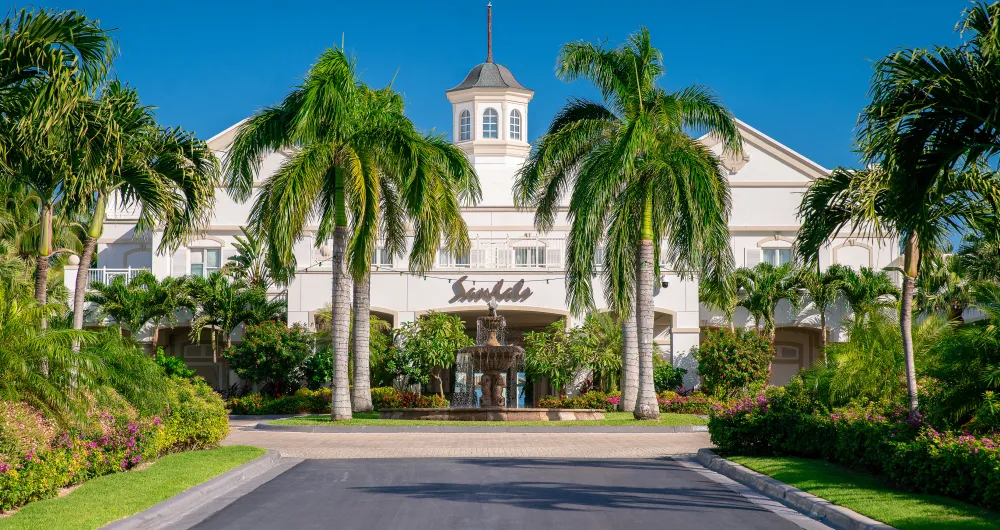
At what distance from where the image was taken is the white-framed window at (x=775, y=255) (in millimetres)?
46500

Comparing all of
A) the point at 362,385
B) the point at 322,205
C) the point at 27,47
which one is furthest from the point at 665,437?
the point at 27,47

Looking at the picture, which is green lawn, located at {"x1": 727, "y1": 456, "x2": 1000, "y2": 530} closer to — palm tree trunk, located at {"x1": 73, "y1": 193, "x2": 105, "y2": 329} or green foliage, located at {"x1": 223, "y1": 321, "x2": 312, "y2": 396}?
palm tree trunk, located at {"x1": 73, "y1": 193, "x2": 105, "y2": 329}

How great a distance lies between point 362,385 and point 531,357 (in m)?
8.77

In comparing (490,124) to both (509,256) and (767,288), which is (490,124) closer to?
(509,256)

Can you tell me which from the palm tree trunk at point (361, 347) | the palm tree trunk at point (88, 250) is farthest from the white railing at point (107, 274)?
the palm tree trunk at point (88, 250)

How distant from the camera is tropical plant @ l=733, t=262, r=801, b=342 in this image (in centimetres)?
4102

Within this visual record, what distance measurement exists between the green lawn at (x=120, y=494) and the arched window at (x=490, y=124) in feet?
117

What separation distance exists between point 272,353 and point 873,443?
25.8 meters

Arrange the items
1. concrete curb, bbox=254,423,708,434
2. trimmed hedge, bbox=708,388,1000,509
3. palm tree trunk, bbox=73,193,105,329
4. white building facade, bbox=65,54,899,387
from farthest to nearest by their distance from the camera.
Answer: white building facade, bbox=65,54,899,387
concrete curb, bbox=254,423,708,434
palm tree trunk, bbox=73,193,105,329
trimmed hedge, bbox=708,388,1000,509

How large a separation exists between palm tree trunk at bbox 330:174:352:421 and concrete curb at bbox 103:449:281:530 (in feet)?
35.7

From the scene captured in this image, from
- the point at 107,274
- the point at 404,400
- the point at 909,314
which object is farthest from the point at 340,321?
the point at 107,274

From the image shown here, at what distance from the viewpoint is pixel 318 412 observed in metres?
35.1

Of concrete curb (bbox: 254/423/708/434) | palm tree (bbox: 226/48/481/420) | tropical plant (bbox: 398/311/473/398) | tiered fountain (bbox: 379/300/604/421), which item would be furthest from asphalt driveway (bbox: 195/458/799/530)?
tropical plant (bbox: 398/311/473/398)

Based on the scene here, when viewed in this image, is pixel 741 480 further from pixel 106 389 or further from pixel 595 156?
pixel 595 156
